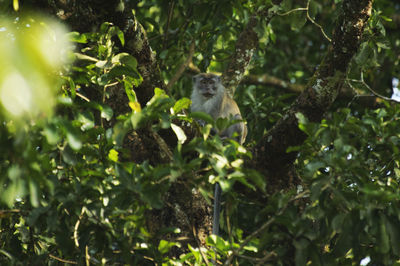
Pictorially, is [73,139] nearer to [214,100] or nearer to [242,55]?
[242,55]

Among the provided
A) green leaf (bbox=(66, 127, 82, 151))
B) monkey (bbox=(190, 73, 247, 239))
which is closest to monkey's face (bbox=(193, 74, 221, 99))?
monkey (bbox=(190, 73, 247, 239))

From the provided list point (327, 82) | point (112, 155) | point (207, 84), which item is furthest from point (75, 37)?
point (207, 84)

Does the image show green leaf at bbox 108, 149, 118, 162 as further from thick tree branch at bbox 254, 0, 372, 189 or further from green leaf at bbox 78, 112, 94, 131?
thick tree branch at bbox 254, 0, 372, 189

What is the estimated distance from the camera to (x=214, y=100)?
6.75m

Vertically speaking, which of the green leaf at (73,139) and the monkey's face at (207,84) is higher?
the green leaf at (73,139)

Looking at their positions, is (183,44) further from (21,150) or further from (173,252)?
(21,150)

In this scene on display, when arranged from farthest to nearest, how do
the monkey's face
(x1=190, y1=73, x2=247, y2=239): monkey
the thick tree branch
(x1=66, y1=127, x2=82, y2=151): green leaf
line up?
the monkey's face, (x1=190, y1=73, x2=247, y2=239): monkey, the thick tree branch, (x1=66, y1=127, x2=82, y2=151): green leaf

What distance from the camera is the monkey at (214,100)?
20.8 feet

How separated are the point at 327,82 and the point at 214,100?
119 inches

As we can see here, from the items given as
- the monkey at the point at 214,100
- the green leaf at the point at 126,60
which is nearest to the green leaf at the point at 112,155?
the green leaf at the point at 126,60

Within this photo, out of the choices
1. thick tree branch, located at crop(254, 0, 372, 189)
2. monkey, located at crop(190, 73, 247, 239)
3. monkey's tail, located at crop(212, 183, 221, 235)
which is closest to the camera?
thick tree branch, located at crop(254, 0, 372, 189)

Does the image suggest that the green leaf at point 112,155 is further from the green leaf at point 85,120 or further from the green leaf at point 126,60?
the green leaf at point 126,60

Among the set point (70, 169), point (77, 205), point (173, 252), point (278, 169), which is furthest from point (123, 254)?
point (278, 169)

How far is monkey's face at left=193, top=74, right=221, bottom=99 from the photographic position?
6605 millimetres
